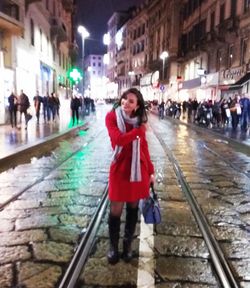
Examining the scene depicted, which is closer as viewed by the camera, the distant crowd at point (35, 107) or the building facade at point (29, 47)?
the distant crowd at point (35, 107)

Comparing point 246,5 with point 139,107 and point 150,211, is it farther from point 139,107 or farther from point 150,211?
point 150,211

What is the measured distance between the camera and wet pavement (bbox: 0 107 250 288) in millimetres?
4285

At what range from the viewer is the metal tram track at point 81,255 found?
4.13 metres

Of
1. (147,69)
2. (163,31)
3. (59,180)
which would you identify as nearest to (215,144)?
(59,180)

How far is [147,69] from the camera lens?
8544 centimetres

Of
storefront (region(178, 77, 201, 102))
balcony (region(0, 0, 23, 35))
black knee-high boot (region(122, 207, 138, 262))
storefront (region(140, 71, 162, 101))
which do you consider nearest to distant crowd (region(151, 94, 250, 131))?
storefront (region(178, 77, 201, 102))

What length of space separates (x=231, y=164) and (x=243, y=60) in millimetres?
24508

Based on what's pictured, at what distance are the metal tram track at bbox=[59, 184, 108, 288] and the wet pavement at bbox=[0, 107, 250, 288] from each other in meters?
0.08

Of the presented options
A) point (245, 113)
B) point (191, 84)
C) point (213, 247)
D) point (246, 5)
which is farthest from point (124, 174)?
point (191, 84)

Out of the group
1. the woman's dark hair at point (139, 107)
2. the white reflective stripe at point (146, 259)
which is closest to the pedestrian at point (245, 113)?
the white reflective stripe at point (146, 259)

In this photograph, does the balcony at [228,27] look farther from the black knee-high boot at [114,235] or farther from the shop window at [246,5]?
the black knee-high boot at [114,235]

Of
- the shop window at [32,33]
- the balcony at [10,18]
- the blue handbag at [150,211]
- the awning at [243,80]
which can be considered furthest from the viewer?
the awning at [243,80]

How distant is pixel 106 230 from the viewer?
5.69 m

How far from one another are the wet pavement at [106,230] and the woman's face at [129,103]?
1.51 m
